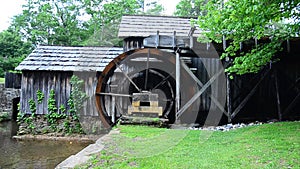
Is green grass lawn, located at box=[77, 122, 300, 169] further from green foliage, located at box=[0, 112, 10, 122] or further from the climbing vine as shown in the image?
green foliage, located at box=[0, 112, 10, 122]

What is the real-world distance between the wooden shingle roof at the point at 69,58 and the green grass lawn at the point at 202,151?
5.07 m

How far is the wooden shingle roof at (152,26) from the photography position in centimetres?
852

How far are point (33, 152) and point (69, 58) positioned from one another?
4093 mm

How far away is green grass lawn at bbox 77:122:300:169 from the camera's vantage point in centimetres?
306

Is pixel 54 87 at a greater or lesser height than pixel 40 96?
greater

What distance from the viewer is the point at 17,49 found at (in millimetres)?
16406

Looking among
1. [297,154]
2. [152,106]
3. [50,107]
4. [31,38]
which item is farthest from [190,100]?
[31,38]

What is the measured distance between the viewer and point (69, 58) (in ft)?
31.8

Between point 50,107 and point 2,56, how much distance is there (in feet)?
31.5

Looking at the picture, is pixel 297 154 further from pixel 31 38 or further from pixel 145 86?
pixel 31 38

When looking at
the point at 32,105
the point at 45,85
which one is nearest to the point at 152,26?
the point at 45,85

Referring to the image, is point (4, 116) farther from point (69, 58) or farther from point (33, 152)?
point (33, 152)

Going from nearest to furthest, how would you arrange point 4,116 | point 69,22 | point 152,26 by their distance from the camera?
point 152,26, point 4,116, point 69,22

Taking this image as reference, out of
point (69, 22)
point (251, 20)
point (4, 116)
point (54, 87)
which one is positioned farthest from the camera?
point (69, 22)
